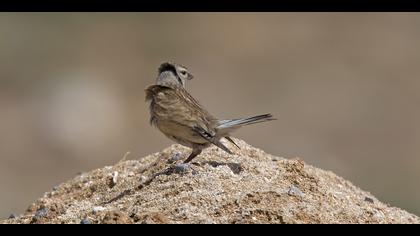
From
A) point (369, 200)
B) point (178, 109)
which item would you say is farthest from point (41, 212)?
point (369, 200)

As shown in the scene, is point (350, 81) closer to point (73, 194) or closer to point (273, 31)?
point (273, 31)

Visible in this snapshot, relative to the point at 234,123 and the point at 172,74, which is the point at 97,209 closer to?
the point at 234,123

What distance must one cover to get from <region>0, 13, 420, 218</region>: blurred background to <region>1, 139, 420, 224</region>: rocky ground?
1228 centimetres

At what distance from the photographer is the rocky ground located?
25.7 ft

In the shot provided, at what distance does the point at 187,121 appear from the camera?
10.0 metres

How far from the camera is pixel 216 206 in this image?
26.3 ft

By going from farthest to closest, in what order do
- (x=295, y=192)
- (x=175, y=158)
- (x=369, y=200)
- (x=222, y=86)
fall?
1. (x=222, y=86)
2. (x=175, y=158)
3. (x=369, y=200)
4. (x=295, y=192)

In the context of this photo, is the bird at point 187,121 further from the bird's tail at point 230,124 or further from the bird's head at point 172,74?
the bird's head at point 172,74

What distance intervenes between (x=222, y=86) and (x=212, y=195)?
23.4 meters

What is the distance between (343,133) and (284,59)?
231 inches

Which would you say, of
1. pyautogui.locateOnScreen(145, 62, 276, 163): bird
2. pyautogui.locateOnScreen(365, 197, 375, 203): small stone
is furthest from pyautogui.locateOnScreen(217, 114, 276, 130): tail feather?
pyautogui.locateOnScreen(365, 197, 375, 203): small stone

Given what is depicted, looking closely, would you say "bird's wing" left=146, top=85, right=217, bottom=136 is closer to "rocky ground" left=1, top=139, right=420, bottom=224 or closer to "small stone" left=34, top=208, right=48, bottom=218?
"rocky ground" left=1, top=139, right=420, bottom=224

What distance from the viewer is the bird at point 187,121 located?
9.88m

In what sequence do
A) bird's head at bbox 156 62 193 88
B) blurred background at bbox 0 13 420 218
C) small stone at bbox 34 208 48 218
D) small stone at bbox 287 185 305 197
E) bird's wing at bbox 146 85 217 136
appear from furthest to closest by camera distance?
blurred background at bbox 0 13 420 218 → bird's head at bbox 156 62 193 88 → bird's wing at bbox 146 85 217 136 → small stone at bbox 34 208 48 218 → small stone at bbox 287 185 305 197
